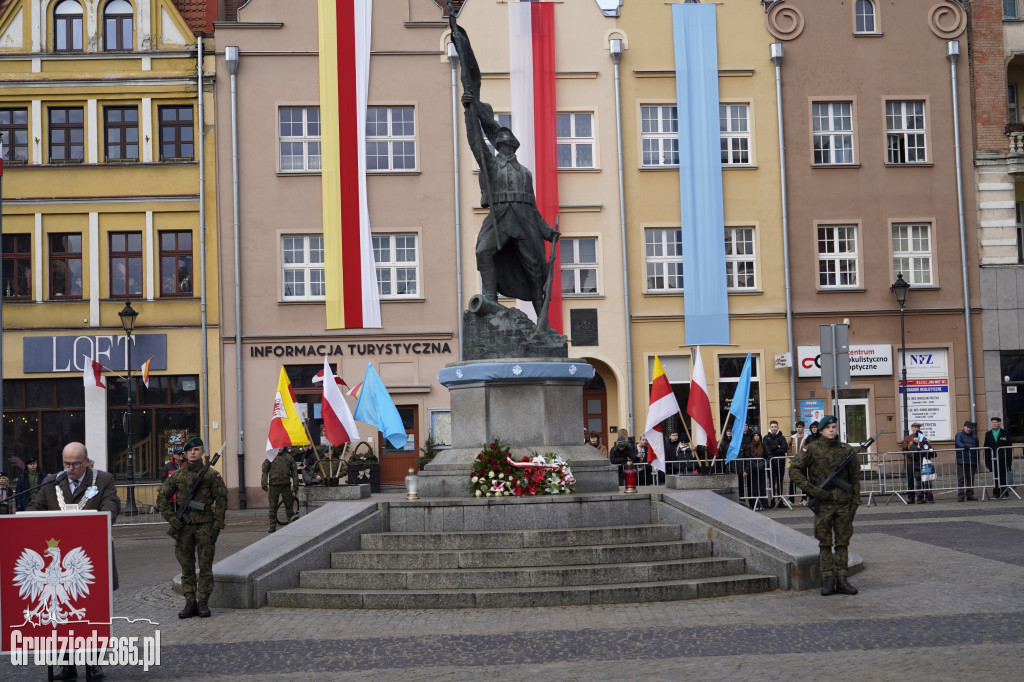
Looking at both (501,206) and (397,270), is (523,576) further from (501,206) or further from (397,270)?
(397,270)

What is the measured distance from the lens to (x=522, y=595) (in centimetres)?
1216

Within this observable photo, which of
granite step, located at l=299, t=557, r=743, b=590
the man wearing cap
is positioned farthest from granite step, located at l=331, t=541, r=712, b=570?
the man wearing cap

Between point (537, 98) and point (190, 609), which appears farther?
point (537, 98)

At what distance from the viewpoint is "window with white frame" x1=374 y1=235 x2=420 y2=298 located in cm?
3238

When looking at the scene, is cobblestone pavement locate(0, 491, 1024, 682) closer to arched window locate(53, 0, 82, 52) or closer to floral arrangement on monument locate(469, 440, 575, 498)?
floral arrangement on monument locate(469, 440, 575, 498)

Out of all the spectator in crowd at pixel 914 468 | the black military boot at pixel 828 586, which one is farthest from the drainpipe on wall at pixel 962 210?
the black military boot at pixel 828 586

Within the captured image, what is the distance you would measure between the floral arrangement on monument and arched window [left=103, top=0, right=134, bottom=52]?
875 inches

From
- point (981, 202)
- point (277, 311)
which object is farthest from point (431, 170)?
point (981, 202)

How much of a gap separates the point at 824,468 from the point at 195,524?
6.43 m

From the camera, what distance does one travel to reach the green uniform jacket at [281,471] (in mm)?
21469

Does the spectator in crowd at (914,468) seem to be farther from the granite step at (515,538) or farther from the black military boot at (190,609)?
the black military boot at (190,609)

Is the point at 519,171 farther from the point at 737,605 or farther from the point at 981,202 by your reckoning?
the point at 981,202

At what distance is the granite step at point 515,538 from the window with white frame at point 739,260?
1980cm

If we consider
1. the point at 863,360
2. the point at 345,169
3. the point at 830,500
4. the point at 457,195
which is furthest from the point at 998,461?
the point at 345,169
